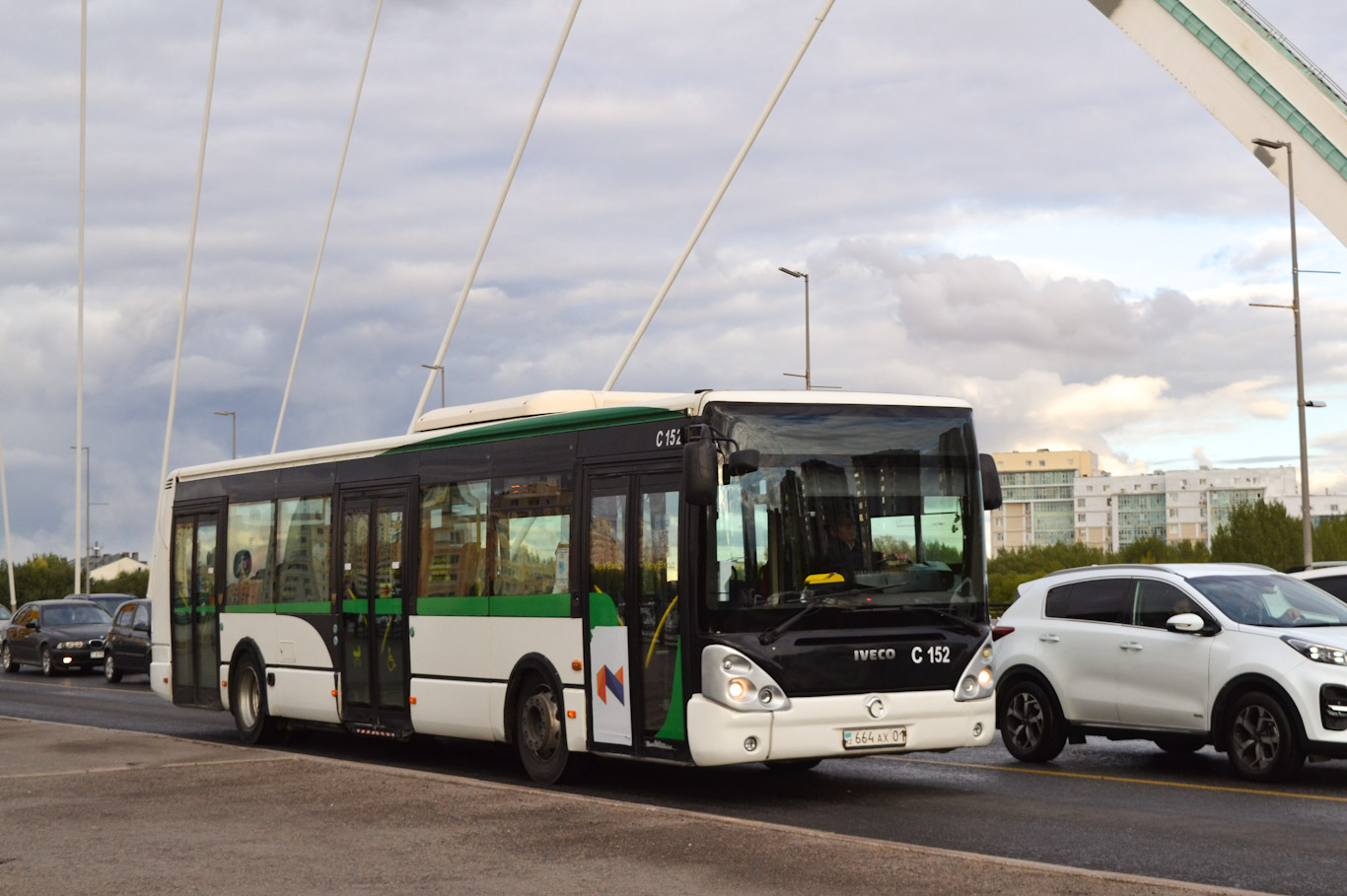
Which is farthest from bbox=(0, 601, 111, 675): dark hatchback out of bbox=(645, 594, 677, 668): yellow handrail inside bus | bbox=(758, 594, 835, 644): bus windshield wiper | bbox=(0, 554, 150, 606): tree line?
bbox=(0, 554, 150, 606): tree line

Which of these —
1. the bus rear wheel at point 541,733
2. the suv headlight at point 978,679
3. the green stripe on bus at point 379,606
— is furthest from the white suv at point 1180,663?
the green stripe on bus at point 379,606

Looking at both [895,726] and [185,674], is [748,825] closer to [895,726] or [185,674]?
[895,726]

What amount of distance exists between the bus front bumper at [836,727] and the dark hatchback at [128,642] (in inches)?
848

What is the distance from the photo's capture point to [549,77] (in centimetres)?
3086

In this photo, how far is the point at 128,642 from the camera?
30844 millimetres

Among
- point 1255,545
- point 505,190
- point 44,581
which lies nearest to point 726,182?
point 505,190

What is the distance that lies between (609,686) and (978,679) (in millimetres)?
2649

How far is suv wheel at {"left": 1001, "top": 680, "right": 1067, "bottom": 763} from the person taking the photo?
46.4 feet

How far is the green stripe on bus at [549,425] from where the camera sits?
12250mm

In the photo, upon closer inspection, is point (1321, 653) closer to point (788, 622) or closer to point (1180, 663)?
point (1180, 663)

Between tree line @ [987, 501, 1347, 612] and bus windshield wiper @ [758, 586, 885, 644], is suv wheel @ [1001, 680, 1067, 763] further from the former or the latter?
tree line @ [987, 501, 1347, 612]

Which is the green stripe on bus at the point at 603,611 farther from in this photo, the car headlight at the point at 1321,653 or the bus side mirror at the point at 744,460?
the car headlight at the point at 1321,653

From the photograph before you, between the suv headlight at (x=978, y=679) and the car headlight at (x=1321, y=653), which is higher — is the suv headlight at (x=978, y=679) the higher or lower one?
the lower one

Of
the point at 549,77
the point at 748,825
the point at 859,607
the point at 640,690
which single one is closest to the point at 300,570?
the point at 640,690
